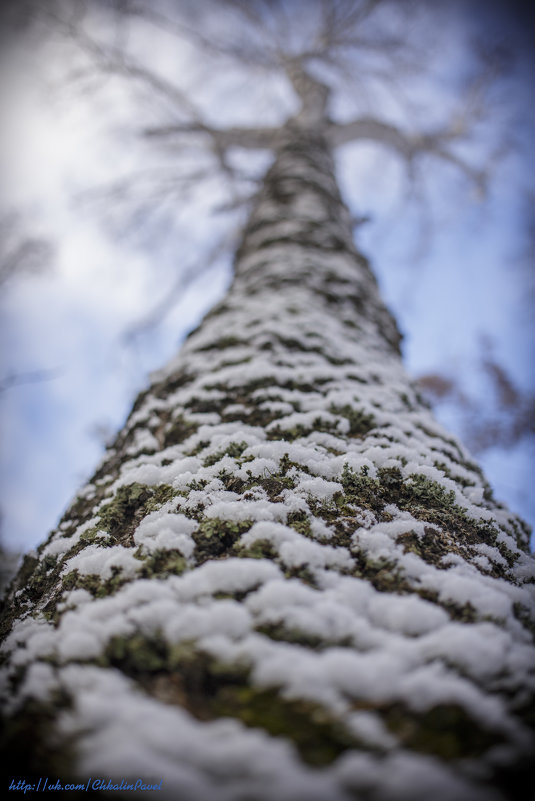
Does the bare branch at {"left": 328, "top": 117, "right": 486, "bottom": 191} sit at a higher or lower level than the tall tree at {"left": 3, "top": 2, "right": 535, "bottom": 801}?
higher

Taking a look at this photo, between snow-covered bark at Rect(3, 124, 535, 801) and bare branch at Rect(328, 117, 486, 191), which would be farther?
bare branch at Rect(328, 117, 486, 191)

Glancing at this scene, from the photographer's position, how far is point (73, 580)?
3.36ft

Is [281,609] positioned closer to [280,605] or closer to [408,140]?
[280,605]

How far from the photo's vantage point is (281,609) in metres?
0.77

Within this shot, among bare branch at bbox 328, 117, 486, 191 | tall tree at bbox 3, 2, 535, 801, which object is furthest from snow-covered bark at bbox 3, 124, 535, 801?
bare branch at bbox 328, 117, 486, 191

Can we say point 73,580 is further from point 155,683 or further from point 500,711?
point 500,711

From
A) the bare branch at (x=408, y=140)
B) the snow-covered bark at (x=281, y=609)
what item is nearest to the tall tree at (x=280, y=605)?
the snow-covered bark at (x=281, y=609)

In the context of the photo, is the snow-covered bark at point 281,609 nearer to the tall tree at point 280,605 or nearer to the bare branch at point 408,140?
the tall tree at point 280,605

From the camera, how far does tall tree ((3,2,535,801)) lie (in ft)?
1.81

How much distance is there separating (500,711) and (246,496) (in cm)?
72

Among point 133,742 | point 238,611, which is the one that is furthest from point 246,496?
point 133,742

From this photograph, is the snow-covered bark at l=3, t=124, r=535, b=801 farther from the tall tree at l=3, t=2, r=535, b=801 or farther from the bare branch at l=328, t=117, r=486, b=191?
the bare branch at l=328, t=117, r=486, b=191

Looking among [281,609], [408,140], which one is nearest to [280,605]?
[281,609]

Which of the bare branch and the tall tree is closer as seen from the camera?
the tall tree
